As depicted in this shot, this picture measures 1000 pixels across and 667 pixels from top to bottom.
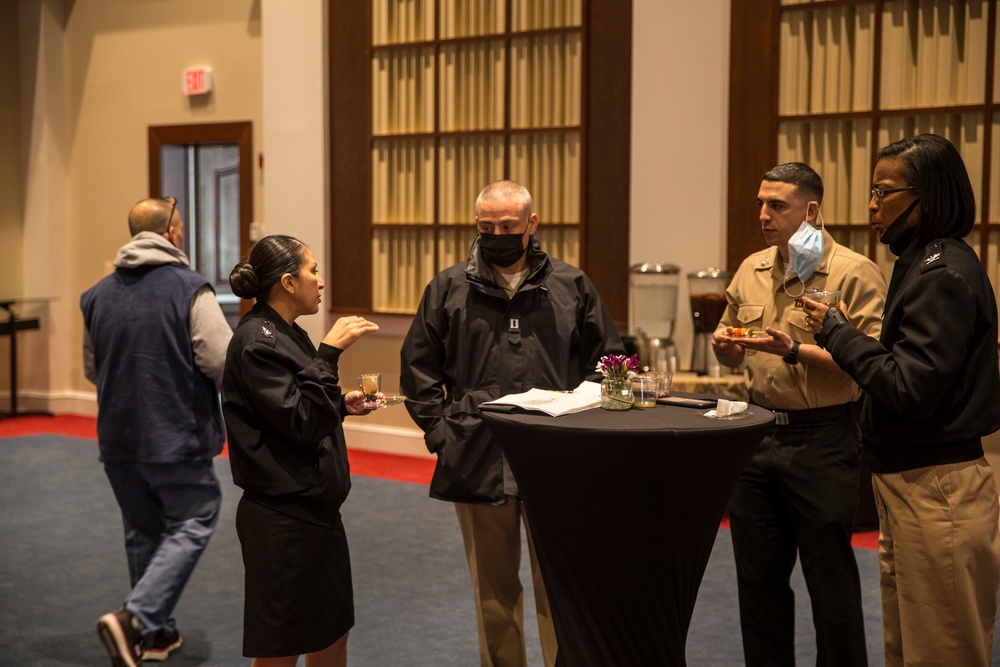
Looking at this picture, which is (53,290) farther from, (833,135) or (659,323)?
(833,135)

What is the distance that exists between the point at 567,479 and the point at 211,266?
26.8 feet

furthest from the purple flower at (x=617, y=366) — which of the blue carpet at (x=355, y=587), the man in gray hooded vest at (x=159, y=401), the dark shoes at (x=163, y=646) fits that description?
the dark shoes at (x=163, y=646)

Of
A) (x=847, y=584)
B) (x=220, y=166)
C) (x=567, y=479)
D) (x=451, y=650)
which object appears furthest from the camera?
(x=220, y=166)

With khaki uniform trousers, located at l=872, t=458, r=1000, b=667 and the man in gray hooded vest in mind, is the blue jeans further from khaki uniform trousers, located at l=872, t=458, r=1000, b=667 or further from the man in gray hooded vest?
khaki uniform trousers, located at l=872, t=458, r=1000, b=667

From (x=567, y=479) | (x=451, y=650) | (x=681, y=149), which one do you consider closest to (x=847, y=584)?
(x=567, y=479)

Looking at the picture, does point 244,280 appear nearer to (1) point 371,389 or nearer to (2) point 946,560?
(1) point 371,389

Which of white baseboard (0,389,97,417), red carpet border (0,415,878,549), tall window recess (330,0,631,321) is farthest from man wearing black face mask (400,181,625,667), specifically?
white baseboard (0,389,97,417)

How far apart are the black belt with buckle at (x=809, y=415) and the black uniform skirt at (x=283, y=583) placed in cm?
132

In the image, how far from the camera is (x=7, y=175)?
30.5 feet

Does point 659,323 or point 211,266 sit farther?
point 211,266

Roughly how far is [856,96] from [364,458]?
3.91m

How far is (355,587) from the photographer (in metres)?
4.56

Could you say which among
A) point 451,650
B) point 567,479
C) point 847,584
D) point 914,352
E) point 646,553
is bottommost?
point 451,650

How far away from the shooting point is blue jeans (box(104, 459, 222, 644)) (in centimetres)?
356
